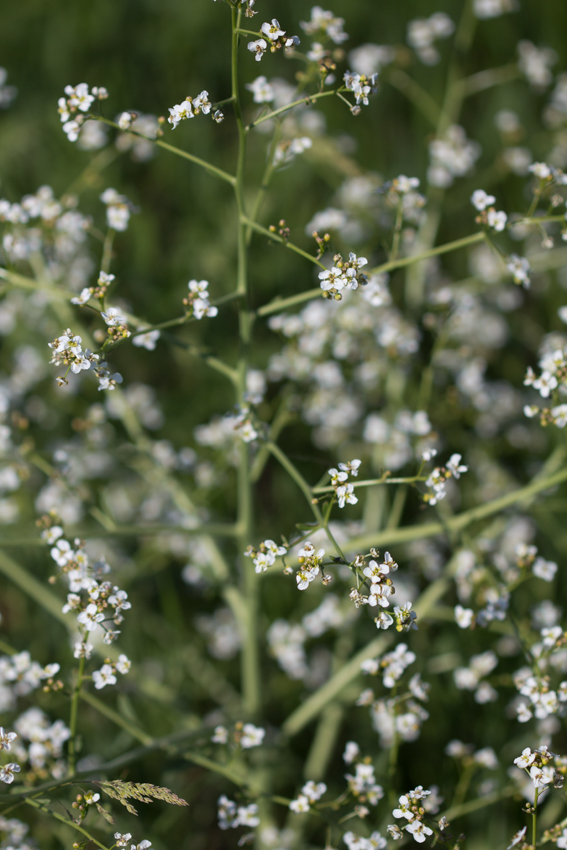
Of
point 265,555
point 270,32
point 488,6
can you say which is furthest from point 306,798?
point 488,6

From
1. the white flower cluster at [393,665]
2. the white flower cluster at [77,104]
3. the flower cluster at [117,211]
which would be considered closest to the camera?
the white flower cluster at [77,104]

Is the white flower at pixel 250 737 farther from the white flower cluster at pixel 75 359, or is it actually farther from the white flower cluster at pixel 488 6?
the white flower cluster at pixel 488 6

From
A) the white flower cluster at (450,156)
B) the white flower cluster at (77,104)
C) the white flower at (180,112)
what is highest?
the white flower cluster at (450,156)

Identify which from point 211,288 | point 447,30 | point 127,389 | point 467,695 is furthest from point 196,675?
point 447,30

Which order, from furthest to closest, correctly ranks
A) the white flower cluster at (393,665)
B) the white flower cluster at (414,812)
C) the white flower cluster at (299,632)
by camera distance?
the white flower cluster at (299,632) < the white flower cluster at (393,665) < the white flower cluster at (414,812)

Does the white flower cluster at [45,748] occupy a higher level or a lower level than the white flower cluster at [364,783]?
higher

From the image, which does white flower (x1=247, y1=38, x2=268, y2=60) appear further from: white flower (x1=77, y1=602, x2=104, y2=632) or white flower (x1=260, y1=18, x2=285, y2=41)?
white flower (x1=77, y1=602, x2=104, y2=632)

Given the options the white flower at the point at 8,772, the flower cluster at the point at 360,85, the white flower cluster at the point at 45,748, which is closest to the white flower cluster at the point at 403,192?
the flower cluster at the point at 360,85

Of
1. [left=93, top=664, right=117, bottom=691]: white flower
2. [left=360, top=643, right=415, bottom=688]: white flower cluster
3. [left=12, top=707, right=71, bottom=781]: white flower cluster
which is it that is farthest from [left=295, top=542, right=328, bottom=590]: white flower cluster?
[left=12, top=707, right=71, bottom=781]: white flower cluster

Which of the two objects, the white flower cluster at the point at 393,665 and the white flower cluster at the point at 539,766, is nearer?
the white flower cluster at the point at 539,766

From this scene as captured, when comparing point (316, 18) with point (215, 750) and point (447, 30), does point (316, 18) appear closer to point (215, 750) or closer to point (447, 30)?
point (447, 30)
